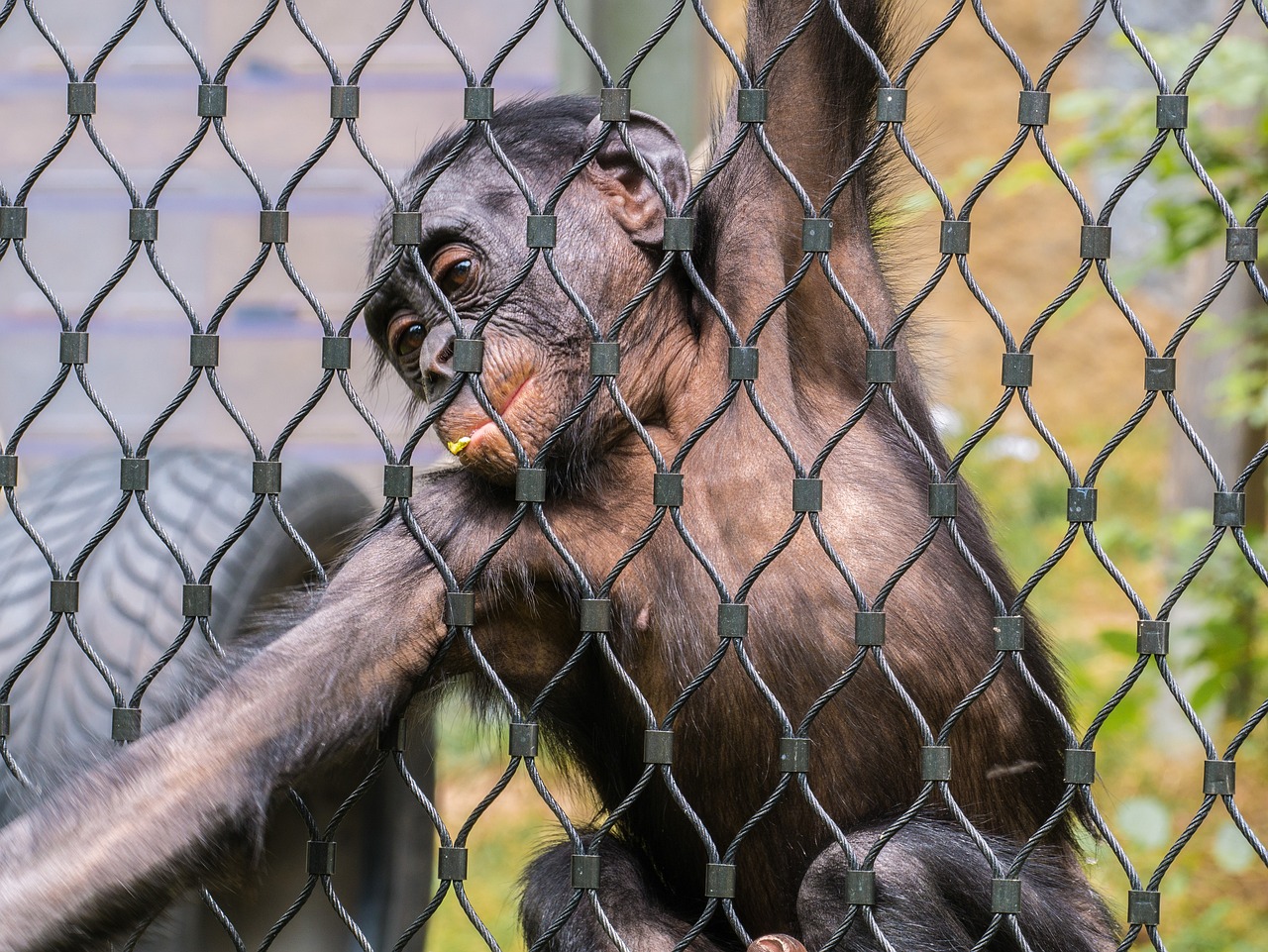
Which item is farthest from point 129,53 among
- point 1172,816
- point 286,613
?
point 1172,816

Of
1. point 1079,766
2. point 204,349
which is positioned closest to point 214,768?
point 204,349

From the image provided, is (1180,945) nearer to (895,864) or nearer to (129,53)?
(895,864)

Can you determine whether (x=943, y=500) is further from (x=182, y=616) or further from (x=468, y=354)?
(x=182, y=616)

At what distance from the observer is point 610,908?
2.95 m

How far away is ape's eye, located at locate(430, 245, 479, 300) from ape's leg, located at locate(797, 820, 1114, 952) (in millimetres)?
1544

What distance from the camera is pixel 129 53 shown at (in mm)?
6926

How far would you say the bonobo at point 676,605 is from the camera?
2615mm

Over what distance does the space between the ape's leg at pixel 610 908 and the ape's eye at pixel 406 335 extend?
125 centimetres

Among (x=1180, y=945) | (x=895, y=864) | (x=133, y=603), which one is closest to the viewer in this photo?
(x=895, y=864)

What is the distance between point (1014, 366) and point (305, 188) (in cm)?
530

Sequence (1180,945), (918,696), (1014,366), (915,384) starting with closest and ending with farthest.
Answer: (1014,366)
(918,696)
(915,384)
(1180,945)

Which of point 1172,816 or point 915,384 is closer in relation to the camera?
point 915,384

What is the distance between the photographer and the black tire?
3971mm

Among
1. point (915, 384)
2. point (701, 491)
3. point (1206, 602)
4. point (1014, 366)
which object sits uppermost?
point (1014, 366)
